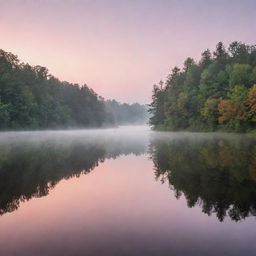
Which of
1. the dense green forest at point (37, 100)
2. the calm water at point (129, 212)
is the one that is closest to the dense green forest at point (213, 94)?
the dense green forest at point (37, 100)

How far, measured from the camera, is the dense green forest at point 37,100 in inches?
3303

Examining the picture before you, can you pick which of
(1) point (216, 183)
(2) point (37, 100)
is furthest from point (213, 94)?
(1) point (216, 183)

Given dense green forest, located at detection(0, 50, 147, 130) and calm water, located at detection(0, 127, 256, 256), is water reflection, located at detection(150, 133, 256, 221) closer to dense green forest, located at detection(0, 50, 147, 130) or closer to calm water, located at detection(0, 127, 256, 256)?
calm water, located at detection(0, 127, 256, 256)

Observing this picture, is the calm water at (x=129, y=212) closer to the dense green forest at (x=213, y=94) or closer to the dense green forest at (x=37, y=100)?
the dense green forest at (x=213, y=94)

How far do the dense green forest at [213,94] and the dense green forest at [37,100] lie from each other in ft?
115

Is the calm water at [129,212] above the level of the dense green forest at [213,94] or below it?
below

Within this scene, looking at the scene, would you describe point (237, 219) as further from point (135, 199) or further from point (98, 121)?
point (98, 121)

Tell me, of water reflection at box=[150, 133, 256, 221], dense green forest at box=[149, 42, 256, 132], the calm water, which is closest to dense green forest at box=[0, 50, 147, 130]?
dense green forest at box=[149, 42, 256, 132]

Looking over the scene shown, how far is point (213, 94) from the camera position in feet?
245

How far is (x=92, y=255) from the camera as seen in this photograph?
6.40 meters

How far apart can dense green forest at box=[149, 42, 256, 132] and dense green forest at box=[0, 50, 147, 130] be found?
35203 millimetres

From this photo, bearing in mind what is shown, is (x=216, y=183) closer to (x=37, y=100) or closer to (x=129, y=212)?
(x=129, y=212)

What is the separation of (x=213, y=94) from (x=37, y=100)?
55.7 m

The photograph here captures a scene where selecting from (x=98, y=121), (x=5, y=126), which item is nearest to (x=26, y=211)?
(x=5, y=126)
